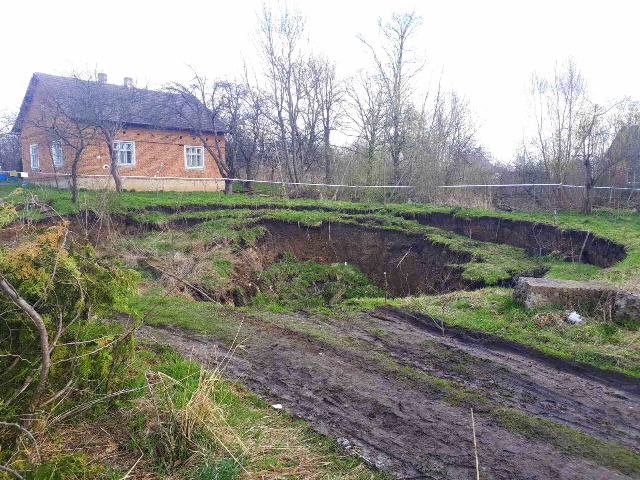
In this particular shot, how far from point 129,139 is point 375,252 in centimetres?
1610

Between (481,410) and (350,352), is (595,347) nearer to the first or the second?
(481,410)

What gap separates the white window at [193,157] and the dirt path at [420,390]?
73.8ft

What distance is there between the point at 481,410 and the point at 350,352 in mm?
2034

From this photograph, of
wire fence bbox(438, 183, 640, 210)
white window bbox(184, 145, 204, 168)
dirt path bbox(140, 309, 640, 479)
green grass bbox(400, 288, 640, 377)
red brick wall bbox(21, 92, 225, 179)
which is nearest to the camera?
dirt path bbox(140, 309, 640, 479)

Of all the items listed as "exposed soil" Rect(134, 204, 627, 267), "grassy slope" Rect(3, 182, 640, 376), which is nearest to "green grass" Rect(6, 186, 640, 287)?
"grassy slope" Rect(3, 182, 640, 376)

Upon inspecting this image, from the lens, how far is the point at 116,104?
76.6ft

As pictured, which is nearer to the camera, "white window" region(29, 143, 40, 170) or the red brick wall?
the red brick wall

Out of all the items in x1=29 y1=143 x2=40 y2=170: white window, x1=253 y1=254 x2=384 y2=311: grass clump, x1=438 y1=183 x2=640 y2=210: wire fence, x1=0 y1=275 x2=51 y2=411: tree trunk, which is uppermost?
x1=29 y1=143 x2=40 y2=170: white window

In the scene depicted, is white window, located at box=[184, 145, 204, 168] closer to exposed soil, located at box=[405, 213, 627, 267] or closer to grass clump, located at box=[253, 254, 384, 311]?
grass clump, located at box=[253, 254, 384, 311]

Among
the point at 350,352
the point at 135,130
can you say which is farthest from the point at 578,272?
the point at 135,130

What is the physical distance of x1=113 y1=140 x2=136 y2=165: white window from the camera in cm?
2608

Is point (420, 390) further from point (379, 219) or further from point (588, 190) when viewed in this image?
point (588, 190)

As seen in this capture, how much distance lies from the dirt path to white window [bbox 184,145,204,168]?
22.5 m

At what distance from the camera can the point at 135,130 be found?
2652 centimetres
